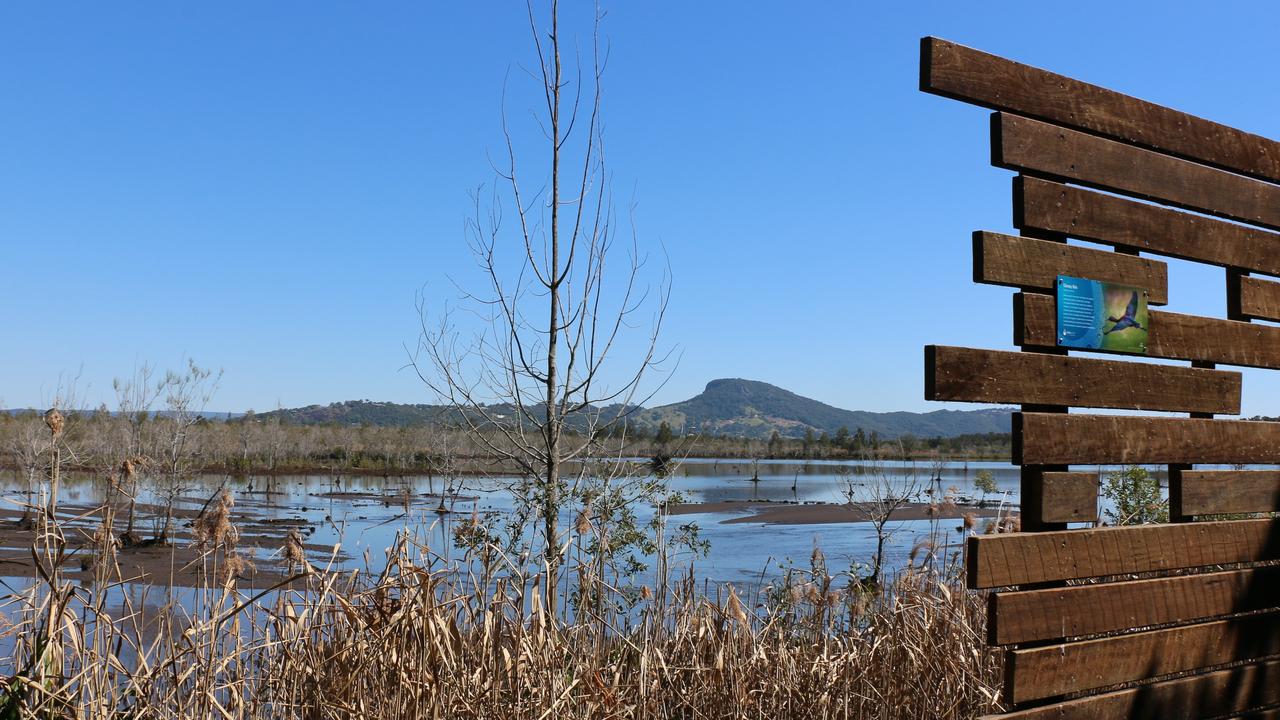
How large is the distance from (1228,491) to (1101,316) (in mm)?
908

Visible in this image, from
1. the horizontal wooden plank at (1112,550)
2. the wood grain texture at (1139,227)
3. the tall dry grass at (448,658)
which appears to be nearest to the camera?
the horizontal wooden plank at (1112,550)

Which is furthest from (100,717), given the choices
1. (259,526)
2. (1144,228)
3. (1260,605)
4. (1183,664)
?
(259,526)

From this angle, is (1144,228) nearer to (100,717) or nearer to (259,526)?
(100,717)

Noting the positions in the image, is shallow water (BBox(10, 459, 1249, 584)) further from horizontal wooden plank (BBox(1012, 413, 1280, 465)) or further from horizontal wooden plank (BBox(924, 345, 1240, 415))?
horizontal wooden plank (BBox(924, 345, 1240, 415))

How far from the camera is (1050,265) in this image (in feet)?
9.80

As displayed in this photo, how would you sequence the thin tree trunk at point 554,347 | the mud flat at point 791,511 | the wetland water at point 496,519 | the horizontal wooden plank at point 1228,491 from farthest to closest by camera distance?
the mud flat at point 791,511
the wetland water at point 496,519
the thin tree trunk at point 554,347
the horizontal wooden plank at point 1228,491

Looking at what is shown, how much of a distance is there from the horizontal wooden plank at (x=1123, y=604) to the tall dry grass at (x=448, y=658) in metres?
0.88

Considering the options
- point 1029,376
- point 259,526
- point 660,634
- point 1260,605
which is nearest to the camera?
point 1029,376

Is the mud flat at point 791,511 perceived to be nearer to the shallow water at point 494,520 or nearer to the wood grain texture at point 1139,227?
the shallow water at point 494,520

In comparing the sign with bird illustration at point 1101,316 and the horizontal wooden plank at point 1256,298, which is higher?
the horizontal wooden plank at point 1256,298

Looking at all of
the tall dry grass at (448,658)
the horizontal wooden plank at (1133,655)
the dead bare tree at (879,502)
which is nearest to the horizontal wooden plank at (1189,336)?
the horizontal wooden plank at (1133,655)

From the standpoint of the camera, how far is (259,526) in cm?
2541

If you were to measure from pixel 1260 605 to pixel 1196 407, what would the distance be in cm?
78

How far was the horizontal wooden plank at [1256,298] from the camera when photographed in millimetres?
3562
